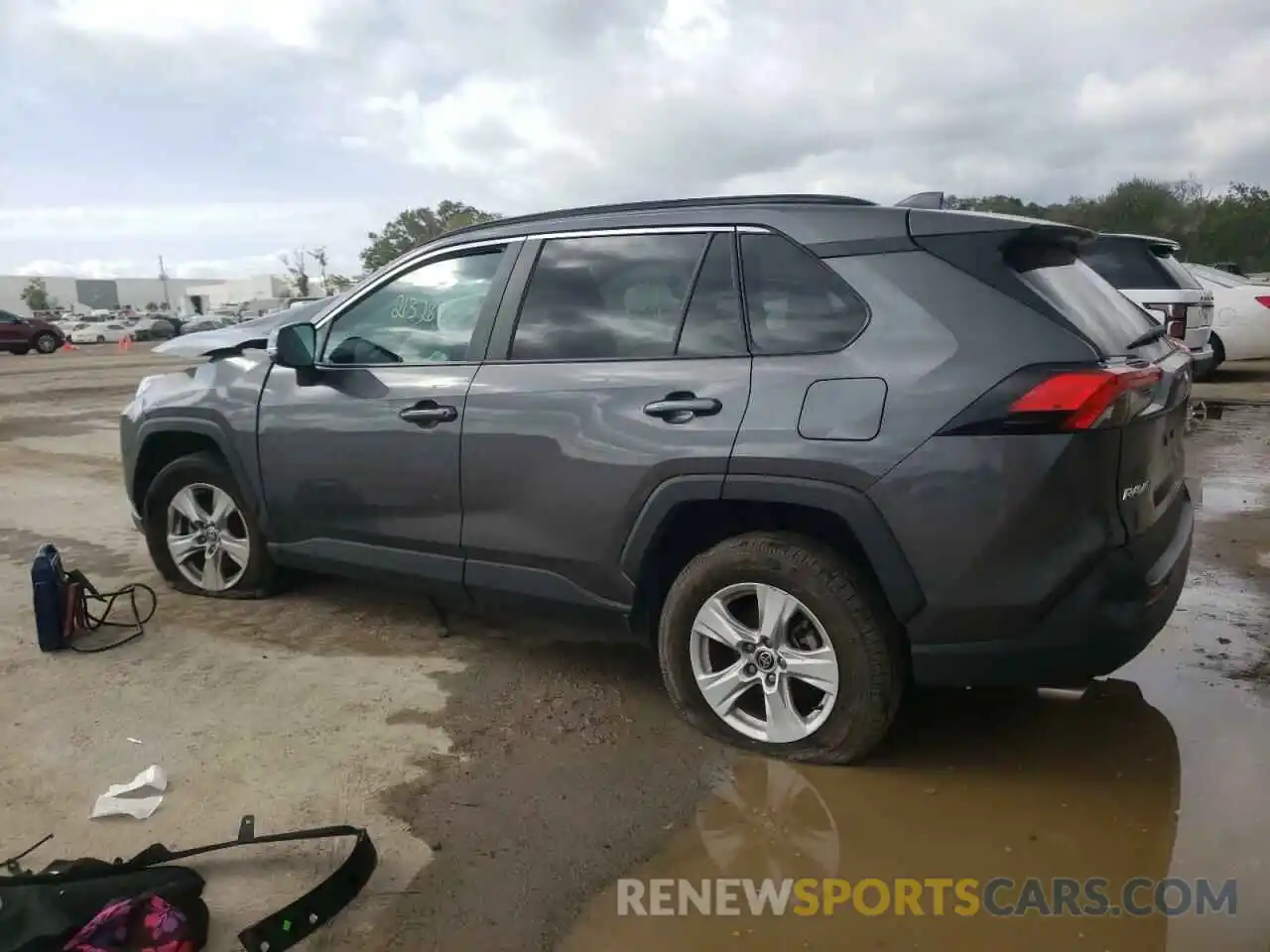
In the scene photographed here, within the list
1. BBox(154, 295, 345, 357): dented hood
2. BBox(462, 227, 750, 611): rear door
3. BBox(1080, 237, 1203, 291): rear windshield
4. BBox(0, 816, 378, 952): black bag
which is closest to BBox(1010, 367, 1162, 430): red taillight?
BBox(462, 227, 750, 611): rear door

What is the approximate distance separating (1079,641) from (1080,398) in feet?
2.26

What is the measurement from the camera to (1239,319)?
490 inches

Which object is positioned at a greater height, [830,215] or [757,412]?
[830,215]

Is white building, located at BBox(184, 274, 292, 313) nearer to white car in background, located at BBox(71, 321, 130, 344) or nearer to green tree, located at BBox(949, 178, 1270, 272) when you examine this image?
white car in background, located at BBox(71, 321, 130, 344)

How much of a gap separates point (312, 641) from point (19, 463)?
6.48 m

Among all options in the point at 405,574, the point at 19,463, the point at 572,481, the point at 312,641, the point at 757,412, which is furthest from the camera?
the point at 19,463

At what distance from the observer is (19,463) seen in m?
9.00

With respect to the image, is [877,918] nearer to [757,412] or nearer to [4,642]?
[757,412]

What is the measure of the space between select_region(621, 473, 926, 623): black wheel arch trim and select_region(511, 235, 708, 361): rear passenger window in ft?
1.59

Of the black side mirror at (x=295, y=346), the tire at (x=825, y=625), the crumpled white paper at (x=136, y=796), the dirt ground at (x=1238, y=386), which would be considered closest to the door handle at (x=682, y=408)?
the tire at (x=825, y=625)

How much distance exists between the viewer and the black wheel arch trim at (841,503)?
280 cm

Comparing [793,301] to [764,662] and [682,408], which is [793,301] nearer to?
[682,408]

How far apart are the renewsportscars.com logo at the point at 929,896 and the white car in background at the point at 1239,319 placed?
11.8 meters

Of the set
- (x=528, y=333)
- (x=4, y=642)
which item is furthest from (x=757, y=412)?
(x=4, y=642)
